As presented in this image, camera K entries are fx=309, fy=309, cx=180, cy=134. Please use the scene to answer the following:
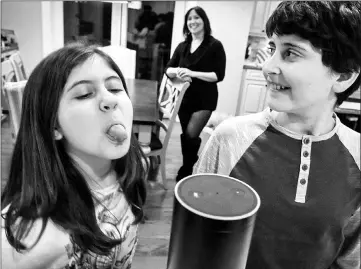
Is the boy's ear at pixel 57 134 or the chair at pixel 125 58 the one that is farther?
the chair at pixel 125 58

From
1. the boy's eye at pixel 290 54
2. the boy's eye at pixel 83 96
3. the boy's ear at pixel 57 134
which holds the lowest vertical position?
the boy's ear at pixel 57 134

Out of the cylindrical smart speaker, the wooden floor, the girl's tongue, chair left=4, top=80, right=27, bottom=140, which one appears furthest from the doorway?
the cylindrical smart speaker

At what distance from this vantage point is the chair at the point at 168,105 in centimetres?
192

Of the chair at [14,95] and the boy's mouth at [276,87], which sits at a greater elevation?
the boy's mouth at [276,87]

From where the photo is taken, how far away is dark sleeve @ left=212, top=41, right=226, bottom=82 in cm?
193

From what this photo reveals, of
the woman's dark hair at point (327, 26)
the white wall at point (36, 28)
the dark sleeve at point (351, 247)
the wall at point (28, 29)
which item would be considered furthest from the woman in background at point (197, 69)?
the wall at point (28, 29)

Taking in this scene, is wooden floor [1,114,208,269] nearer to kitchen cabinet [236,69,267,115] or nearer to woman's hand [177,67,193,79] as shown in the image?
woman's hand [177,67,193,79]

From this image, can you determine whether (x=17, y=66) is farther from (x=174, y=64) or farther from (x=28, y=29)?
(x=28, y=29)

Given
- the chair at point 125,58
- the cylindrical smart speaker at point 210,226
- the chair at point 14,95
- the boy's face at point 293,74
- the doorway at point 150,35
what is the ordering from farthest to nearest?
the doorway at point 150,35
the chair at point 125,58
the chair at point 14,95
the boy's face at point 293,74
the cylindrical smart speaker at point 210,226

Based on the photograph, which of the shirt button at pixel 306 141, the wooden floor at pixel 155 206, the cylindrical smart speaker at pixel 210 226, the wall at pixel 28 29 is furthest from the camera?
the wall at pixel 28 29

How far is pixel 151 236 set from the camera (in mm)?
1733

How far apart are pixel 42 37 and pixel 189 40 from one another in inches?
84.8

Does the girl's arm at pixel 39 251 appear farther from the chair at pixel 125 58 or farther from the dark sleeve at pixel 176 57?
the chair at pixel 125 58

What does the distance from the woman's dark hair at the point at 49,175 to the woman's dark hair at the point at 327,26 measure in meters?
0.28
